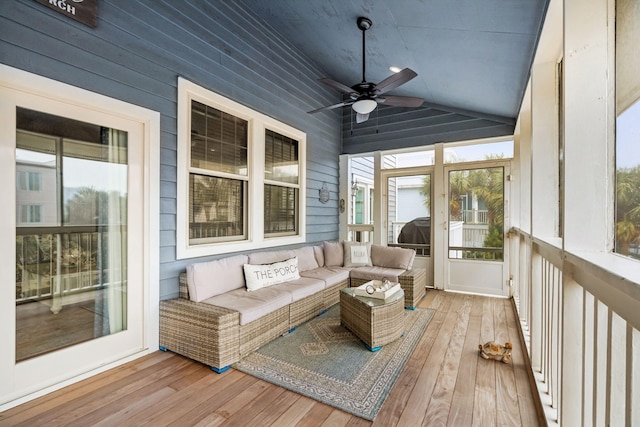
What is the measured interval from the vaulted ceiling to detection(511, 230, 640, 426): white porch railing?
1.87 meters

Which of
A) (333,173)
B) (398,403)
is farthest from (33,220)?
(333,173)

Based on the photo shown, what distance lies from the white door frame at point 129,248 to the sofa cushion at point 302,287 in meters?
1.31

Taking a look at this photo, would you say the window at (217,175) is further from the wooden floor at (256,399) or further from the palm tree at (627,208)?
the palm tree at (627,208)

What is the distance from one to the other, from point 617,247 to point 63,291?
3504 millimetres

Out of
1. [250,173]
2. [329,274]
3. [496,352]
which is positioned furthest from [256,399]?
[250,173]

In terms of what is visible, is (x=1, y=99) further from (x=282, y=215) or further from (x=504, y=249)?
(x=504, y=249)

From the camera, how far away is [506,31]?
2531 millimetres

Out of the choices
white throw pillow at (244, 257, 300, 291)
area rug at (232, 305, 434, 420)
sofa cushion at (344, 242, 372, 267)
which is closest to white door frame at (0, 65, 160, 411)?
white throw pillow at (244, 257, 300, 291)

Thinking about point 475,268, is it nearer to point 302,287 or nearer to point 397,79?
point 302,287

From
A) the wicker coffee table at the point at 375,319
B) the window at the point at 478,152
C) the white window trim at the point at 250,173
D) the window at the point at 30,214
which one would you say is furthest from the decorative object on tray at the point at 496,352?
the window at the point at 30,214

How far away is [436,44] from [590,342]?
120 inches

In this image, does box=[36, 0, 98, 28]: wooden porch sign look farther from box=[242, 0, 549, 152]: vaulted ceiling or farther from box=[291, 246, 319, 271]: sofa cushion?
box=[291, 246, 319, 271]: sofa cushion

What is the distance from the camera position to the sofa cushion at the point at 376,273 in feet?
13.6

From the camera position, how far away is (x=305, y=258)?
449 cm
